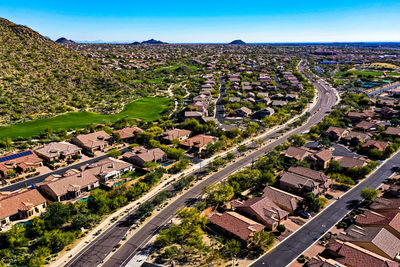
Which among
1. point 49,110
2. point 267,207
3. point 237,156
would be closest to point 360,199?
point 267,207

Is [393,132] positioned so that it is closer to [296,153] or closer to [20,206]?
[296,153]

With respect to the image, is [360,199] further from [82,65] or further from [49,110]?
[82,65]

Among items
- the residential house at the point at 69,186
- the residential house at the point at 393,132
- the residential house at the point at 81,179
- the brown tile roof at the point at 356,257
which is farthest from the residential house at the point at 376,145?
the residential house at the point at 69,186

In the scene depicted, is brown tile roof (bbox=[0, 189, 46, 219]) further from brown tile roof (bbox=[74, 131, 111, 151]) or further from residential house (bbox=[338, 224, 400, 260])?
residential house (bbox=[338, 224, 400, 260])

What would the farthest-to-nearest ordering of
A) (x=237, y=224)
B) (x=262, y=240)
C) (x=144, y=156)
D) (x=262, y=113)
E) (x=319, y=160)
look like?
(x=262, y=113) < (x=144, y=156) < (x=319, y=160) < (x=237, y=224) < (x=262, y=240)

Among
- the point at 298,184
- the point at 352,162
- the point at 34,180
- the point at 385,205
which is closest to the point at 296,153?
the point at 352,162

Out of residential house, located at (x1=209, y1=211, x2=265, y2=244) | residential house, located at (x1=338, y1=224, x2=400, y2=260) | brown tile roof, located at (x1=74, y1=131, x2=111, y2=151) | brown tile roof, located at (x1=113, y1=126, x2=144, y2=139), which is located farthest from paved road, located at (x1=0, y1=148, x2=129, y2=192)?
residential house, located at (x1=338, y1=224, x2=400, y2=260)
